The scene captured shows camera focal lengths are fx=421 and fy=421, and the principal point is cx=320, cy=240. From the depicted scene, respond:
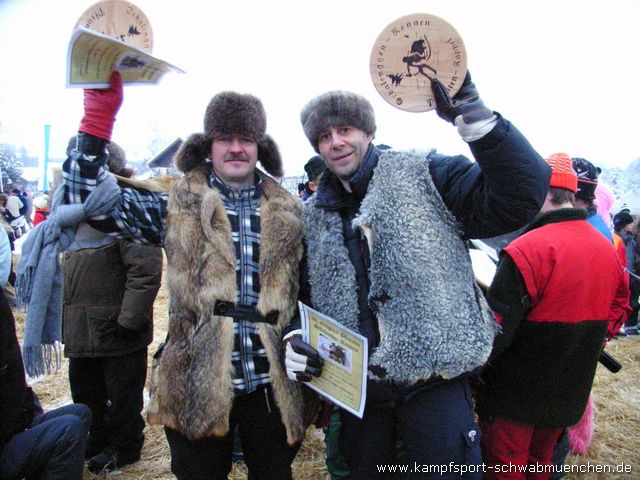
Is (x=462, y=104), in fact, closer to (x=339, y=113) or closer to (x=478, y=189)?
(x=478, y=189)

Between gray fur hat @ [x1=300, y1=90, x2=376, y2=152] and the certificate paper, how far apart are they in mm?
719

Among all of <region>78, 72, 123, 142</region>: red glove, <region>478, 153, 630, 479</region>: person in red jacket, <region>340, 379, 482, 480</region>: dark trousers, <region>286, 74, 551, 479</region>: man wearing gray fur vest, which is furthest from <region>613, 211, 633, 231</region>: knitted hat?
<region>78, 72, 123, 142</region>: red glove

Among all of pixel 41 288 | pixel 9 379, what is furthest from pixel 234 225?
pixel 41 288

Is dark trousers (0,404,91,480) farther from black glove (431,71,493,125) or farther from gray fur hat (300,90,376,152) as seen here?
black glove (431,71,493,125)

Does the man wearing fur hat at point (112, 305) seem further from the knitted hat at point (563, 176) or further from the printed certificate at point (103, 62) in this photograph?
the knitted hat at point (563, 176)

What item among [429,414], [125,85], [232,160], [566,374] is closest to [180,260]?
[232,160]

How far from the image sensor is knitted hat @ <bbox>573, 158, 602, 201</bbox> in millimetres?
2570

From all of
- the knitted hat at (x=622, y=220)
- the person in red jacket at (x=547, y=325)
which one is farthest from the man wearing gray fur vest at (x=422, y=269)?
the knitted hat at (x=622, y=220)

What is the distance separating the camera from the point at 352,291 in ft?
5.11

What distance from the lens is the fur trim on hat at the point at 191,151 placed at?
191 centimetres

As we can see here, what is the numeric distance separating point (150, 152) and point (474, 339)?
45.9 meters

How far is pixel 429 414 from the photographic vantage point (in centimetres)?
146

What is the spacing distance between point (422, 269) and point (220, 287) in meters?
0.80

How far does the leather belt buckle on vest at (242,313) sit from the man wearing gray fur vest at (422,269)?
7.0 inches
